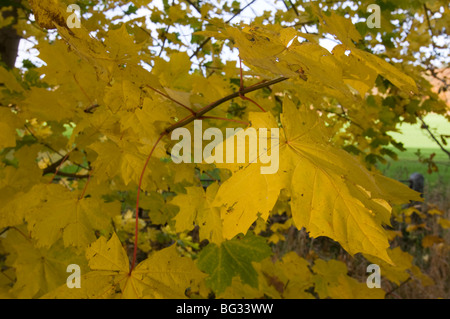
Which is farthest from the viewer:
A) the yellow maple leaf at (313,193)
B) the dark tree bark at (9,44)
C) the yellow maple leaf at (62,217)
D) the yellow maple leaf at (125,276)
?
the dark tree bark at (9,44)

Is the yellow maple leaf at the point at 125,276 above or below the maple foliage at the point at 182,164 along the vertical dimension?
below

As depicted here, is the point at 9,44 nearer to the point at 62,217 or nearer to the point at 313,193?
the point at 62,217

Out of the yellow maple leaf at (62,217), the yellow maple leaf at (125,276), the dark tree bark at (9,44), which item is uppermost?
the dark tree bark at (9,44)

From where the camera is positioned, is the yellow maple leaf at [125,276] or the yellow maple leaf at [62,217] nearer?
the yellow maple leaf at [125,276]

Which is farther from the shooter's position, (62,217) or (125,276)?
(62,217)

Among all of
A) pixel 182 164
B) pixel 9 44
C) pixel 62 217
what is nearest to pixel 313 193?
pixel 182 164

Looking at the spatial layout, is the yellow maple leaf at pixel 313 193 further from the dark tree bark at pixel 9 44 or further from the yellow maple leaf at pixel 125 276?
the dark tree bark at pixel 9 44

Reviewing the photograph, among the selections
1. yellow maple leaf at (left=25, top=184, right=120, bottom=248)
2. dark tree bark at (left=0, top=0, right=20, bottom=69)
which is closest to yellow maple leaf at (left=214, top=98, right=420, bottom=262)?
yellow maple leaf at (left=25, top=184, right=120, bottom=248)

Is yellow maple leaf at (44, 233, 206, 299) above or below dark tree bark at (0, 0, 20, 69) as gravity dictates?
below

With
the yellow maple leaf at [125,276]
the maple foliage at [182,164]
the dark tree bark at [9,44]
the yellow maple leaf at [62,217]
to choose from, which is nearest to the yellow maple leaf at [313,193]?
the maple foliage at [182,164]

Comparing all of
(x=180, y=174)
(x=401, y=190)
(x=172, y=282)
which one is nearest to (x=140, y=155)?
(x=180, y=174)

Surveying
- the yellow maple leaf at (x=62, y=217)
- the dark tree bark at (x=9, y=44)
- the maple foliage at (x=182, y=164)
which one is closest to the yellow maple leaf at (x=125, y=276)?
the maple foliage at (x=182, y=164)

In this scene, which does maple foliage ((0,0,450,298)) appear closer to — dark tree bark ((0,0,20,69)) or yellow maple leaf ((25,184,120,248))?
yellow maple leaf ((25,184,120,248))

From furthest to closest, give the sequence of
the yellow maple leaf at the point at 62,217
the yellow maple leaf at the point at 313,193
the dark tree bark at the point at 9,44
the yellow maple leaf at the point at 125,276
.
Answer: the dark tree bark at the point at 9,44, the yellow maple leaf at the point at 62,217, the yellow maple leaf at the point at 125,276, the yellow maple leaf at the point at 313,193
